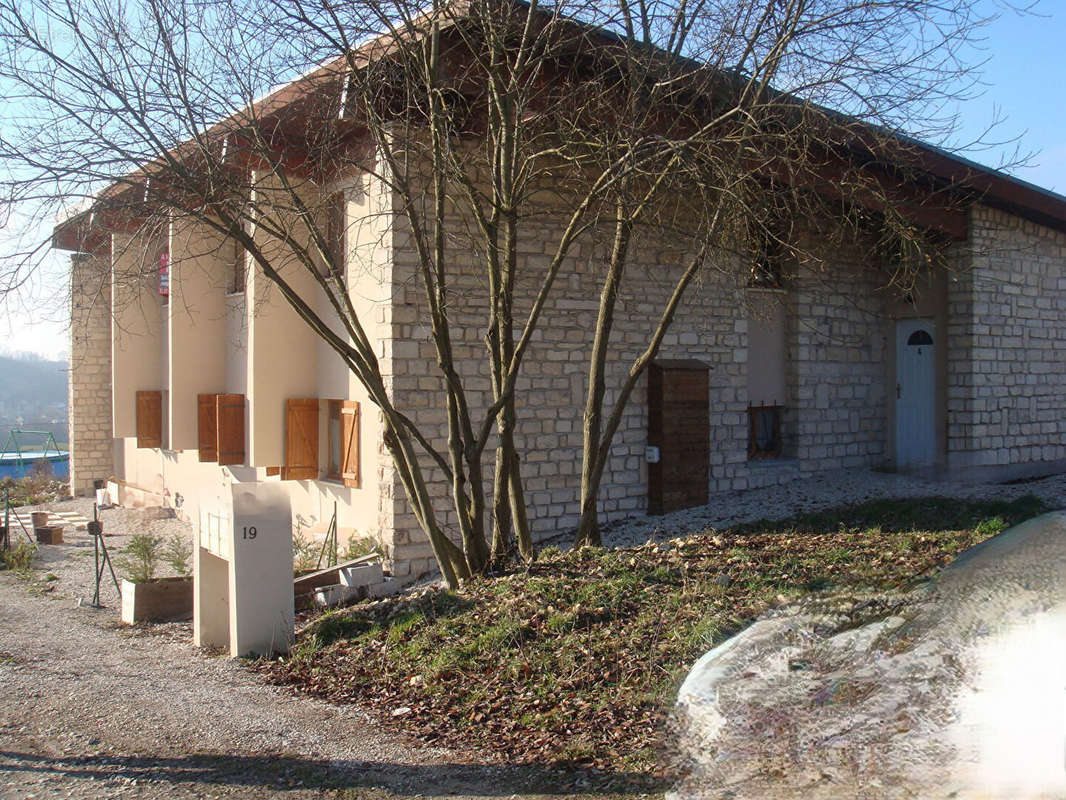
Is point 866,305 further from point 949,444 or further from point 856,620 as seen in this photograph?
point 856,620

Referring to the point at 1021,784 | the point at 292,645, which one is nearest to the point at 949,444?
the point at 292,645

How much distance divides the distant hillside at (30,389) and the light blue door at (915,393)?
68346 mm

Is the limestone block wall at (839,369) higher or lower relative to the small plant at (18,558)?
higher

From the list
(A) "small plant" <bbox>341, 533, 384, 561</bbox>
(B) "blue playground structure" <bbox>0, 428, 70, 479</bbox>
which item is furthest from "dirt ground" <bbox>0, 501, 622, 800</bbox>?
(B) "blue playground structure" <bbox>0, 428, 70, 479</bbox>

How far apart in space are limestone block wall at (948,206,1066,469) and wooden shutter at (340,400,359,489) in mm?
7828

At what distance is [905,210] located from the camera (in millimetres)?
11477

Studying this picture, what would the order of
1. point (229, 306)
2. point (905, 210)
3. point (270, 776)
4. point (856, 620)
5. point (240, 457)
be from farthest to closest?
point (229, 306), point (240, 457), point (905, 210), point (856, 620), point (270, 776)

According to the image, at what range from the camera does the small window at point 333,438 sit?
11953 millimetres

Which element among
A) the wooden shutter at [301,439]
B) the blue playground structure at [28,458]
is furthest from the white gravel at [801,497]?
the blue playground structure at [28,458]

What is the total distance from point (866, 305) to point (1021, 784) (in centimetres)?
1124

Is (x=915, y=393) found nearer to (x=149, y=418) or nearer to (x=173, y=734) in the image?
(x=173, y=734)

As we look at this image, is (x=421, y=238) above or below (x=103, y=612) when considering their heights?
above

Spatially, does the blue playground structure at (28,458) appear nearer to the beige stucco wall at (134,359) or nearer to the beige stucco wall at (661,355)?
the beige stucco wall at (134,359)

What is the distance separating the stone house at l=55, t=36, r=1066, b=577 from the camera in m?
10.3
